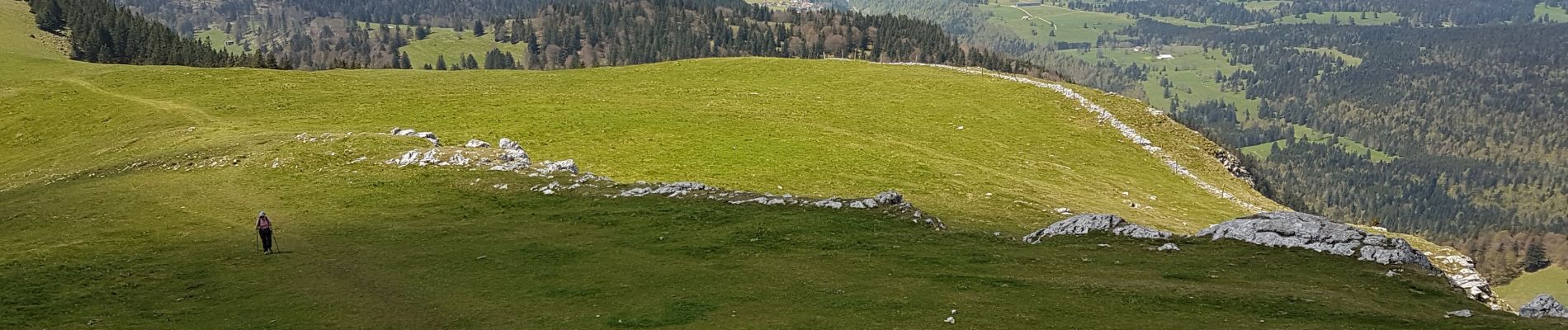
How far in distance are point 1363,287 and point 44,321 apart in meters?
39.6

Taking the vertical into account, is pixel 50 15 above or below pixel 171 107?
above

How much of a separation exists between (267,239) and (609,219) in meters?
13.0

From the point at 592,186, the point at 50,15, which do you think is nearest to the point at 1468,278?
the point at 592,186

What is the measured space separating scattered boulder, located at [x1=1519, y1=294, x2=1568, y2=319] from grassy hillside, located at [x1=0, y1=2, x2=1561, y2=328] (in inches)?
76.7

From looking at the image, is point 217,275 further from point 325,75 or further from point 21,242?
point 325,75

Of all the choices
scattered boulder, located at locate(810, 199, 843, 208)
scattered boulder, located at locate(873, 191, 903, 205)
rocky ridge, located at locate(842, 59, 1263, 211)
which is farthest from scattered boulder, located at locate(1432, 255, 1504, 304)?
scattered boulder, located at locate(810, 199, 843, 208)

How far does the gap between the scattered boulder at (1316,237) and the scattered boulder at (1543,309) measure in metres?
4.99

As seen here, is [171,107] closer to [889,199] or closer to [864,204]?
[864,204]

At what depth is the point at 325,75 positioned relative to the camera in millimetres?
89375

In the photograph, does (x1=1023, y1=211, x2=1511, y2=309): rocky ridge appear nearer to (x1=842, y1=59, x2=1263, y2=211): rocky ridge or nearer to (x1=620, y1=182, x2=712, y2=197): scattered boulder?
(x1=620, y1=182, x2=712, y2=197): scattered boulder

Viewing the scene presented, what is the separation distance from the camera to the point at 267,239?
122 ft

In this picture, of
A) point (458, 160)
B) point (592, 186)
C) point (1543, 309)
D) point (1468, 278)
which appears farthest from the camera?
point (458, 160)

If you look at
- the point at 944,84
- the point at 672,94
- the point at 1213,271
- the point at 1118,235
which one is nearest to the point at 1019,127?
the point at 944,84

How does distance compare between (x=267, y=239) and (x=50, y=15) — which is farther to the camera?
(x=50, y=15)
